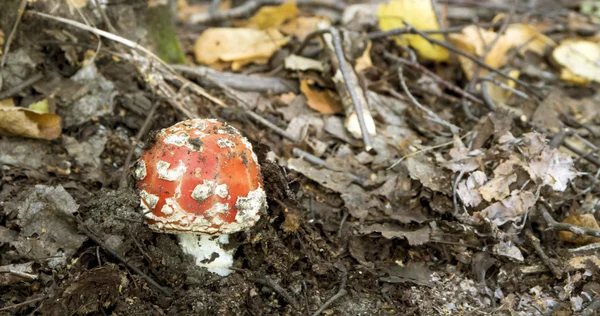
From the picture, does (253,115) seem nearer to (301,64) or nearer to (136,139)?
(301,64)

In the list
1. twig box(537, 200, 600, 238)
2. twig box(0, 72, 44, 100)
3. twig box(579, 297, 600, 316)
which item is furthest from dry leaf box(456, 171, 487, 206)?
twig box(0, 72, 44, 100)

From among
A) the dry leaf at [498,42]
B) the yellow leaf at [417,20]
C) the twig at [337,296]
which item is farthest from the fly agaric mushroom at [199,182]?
the dry leaf at [498,42]

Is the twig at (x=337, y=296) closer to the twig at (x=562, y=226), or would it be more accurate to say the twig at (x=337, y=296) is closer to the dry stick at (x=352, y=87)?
the dry stick at (x=352, y=87)

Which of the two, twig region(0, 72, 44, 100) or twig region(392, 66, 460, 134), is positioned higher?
twig region(0, 72, 44, 100)

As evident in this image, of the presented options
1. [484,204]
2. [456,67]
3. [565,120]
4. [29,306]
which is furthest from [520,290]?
[29,306]

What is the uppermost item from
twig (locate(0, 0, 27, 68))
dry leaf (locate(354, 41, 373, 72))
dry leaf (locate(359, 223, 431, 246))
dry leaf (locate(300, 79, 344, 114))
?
twig (locate(0, 0, 27, 68))

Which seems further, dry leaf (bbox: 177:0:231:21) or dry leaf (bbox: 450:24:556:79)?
dry leaf (bbox: 177:0:231:21)

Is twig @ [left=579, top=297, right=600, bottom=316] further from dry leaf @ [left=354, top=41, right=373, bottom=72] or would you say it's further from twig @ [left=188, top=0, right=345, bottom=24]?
twig @ [left=188, top=0, right=345, bottom=24]
